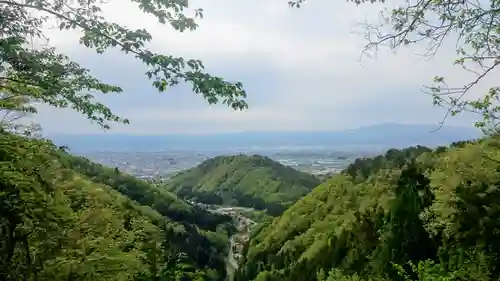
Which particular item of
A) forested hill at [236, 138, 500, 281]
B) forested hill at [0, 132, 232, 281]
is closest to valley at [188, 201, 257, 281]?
forested hill at [236, 138, 500, 281]

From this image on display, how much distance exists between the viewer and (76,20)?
250 inches

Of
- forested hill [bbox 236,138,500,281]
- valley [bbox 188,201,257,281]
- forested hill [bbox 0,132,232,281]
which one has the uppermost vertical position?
forested hill [bbox 0,132,232,281]

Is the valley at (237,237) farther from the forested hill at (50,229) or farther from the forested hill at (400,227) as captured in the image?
the forested hill at (50,229)

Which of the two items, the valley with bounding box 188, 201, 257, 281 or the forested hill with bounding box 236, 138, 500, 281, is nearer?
the forested hill with bounding box 236, 138, 500, 281

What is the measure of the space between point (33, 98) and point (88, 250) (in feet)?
7.72

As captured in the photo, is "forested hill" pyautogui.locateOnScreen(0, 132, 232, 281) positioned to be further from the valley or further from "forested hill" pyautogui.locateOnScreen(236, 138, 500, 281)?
the valley

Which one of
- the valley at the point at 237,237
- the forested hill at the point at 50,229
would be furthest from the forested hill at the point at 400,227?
the valley at the point at 237,237

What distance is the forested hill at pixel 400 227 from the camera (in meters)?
24.6

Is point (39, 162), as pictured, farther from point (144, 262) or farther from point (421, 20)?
point (421, 20)

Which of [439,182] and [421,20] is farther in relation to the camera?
[439,182]

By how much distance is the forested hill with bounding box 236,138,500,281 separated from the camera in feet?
80.6

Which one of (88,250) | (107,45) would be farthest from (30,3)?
(88,250)

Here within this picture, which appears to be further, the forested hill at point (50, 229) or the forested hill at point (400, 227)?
the forested hill at point (400, 227)

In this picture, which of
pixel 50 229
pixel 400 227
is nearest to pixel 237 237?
pixel 400 227
